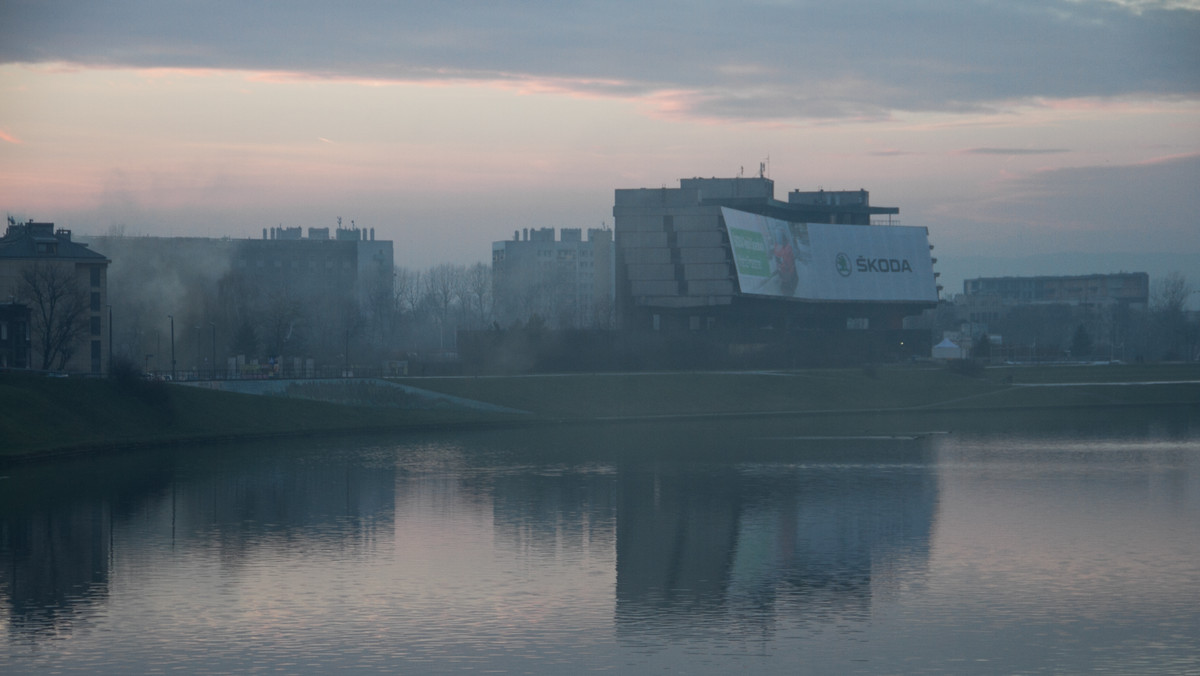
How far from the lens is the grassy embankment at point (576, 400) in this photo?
6444cm

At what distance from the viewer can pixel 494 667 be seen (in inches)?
835

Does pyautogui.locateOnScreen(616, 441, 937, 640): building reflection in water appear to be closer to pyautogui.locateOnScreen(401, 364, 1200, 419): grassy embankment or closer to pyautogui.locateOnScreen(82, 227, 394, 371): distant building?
pyautogui.locateOnScreen(401, 364, 1200, 419): grassy embankment

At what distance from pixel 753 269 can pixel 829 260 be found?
18.0 m

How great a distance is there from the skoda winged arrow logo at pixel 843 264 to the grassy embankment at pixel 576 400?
102 feet

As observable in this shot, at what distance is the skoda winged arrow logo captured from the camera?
158 m

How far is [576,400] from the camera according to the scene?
9319 centimetres

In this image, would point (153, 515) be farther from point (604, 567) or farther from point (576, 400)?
point (576, 400)

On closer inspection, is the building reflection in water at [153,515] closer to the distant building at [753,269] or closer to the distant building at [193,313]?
the distant building at [193,313]

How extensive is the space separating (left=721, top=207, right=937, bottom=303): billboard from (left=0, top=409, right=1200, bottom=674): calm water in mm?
88428

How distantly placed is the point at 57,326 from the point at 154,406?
32917mm

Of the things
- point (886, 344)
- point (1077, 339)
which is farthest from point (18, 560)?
point (1077, 339)

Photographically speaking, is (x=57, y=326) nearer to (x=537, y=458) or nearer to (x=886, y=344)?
(x=537, y=458)

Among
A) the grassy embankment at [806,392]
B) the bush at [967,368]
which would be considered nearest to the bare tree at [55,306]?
the grassy embankment at [806,392]

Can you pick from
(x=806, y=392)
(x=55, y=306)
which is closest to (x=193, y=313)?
(x=55, y=306)
